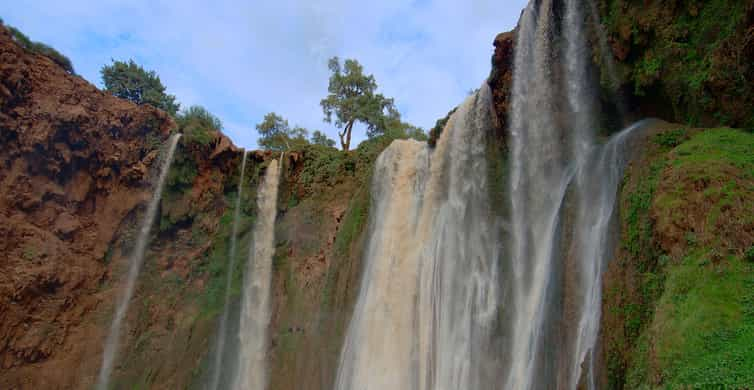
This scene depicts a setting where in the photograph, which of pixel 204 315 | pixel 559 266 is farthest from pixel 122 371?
pixel 559 266

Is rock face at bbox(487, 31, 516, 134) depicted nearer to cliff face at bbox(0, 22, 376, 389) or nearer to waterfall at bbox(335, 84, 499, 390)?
waterfall at bbox(335, 84, 499, 390)

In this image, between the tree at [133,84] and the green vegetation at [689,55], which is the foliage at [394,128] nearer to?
the tree at [133,84]

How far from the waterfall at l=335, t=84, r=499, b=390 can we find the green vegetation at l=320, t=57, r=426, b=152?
11.4 meters

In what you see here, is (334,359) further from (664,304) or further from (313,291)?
(664,304)

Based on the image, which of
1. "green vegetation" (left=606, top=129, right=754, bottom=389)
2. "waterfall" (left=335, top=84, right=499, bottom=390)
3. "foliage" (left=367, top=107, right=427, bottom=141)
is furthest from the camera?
"foliage" (left=367, top=107, right=427, bottom=141)

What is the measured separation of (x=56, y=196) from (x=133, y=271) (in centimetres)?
383

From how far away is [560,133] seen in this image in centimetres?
1288

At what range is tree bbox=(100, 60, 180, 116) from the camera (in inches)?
1107

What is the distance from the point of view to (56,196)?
60.8 feet

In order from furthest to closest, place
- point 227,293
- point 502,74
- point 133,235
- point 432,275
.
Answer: point 133,235, point 227,293, point 502,74, point 432,275

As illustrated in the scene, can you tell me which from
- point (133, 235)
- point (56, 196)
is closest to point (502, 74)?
point (133, 235)

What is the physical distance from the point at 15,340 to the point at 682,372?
18728 millimetres

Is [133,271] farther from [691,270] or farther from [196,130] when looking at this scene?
[691,270]

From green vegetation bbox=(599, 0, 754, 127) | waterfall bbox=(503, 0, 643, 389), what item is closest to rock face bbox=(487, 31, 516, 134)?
waterfall bbox=(503, 0, 643, 389)
